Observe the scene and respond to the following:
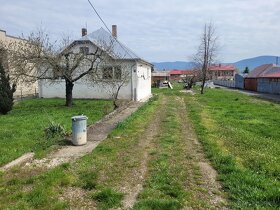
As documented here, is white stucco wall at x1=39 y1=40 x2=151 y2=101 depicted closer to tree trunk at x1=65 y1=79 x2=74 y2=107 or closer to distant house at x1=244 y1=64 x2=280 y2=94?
tree trunk at x1=65 y1=79 x2=74 y2=107

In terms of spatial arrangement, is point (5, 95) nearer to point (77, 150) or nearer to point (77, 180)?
point (77, 150)

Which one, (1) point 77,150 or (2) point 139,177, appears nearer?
(2) point 139,177

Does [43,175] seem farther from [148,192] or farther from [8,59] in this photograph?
[8,59]

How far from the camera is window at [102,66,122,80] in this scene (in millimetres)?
22405

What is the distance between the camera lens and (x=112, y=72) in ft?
78.1

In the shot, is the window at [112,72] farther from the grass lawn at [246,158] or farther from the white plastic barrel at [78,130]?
the white plastic barrel at [78,130]

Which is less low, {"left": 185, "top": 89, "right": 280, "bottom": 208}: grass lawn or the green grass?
{"left": 185, "top": 89, "right": 280, "bottom": 208}: grass lawn

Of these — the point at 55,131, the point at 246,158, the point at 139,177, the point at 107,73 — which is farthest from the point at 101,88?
the point at 139,177

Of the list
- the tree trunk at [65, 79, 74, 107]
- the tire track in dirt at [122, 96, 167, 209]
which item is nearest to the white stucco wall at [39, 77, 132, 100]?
the tree trunk at [65, 79, 74, 107]

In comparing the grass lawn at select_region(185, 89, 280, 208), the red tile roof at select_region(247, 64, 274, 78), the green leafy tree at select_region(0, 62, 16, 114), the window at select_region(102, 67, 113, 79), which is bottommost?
the grass lawn at select_region(185, 89, 280, 208)

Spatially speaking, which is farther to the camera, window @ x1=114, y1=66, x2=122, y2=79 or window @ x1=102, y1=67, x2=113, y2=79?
window @ x1=114, y1=66, x2=122, y2=79

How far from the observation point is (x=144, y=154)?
8555mm

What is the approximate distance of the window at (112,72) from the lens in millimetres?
22405

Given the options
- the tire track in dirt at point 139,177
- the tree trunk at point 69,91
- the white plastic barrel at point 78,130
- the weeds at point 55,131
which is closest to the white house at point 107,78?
the tree trunk at point 69,91
